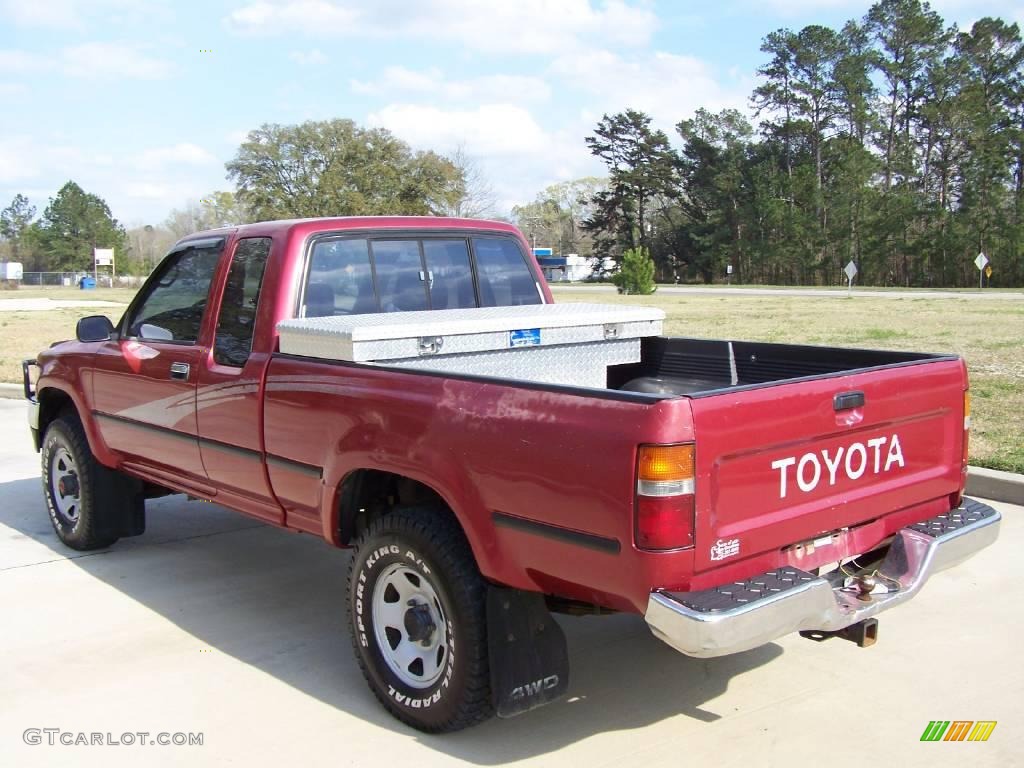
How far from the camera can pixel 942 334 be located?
17750 millimetres

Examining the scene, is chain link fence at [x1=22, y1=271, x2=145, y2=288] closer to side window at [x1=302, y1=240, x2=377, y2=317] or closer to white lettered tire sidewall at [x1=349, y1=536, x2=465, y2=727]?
side window at [x1=302, y1=240, x2=377, y2=317]

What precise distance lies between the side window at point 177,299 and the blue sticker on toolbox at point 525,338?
158cm

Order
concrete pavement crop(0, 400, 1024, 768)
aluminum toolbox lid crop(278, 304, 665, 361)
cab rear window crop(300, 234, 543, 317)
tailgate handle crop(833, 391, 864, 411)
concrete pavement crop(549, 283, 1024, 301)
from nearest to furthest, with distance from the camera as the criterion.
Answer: tailgate handle crop(833, 391, 864, 411), concrete pavement crop(0, 400, 1024, 768), aluminum toolbox lid crop(278, 304, 665, 361), cab rear window crop(300, 234, 543, 317), concrete pavement crop(549, 283, 1024, 301)

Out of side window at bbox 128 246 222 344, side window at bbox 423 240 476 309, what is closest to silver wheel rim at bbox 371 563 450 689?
side window at bbox 423 240 476 309

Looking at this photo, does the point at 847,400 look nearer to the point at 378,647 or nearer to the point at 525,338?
the point at 525,338

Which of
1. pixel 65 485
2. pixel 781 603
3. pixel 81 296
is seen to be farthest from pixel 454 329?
pixel 81 296

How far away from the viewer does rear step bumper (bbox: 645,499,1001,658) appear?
291cm

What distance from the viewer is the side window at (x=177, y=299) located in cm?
504

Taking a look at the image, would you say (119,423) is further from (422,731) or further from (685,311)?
(685,311)

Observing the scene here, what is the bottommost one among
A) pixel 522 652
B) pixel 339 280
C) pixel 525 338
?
pixel 522 652

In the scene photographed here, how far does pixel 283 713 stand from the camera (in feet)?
12.9

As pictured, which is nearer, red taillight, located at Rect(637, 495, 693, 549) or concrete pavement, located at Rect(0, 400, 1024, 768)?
red taillight, located at Rect(637, 495, 693, 549)

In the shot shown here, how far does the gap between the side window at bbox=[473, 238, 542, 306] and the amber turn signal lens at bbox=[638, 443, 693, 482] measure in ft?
8.30

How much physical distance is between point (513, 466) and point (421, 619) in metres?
0.80
